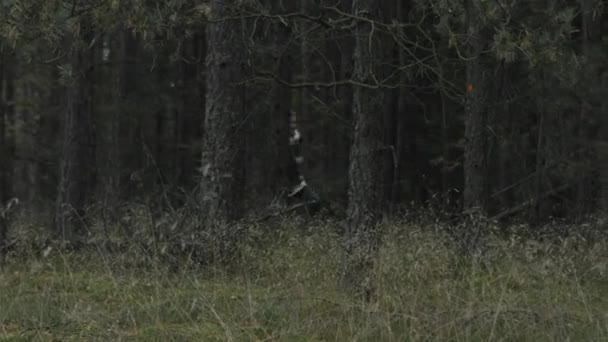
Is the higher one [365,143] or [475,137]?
[365,143]

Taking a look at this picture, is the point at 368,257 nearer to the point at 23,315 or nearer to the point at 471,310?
the point at 471,310

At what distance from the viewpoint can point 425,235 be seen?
7.37 metres

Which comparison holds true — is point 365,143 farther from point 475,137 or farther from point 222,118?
point 475,137

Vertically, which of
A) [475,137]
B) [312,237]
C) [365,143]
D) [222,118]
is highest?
[222,118]

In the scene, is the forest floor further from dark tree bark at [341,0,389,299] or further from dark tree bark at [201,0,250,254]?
dark tree bark at [201,0,250,254]

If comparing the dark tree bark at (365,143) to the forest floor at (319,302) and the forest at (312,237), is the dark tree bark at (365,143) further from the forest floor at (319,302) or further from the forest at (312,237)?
the forest floor at (319,302)

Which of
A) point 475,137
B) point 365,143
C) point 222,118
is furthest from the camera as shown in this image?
point 475,137

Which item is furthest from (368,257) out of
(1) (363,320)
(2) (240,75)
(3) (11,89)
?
(3) (11,89)

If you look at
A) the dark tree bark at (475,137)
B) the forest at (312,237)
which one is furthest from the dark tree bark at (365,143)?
the dark tree bark at (475,137)

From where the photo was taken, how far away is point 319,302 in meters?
5.41

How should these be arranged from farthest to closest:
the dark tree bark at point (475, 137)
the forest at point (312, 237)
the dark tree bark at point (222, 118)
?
the dark tree bark at point (475, 137), the dark tree bark at point (222, 118), the forest at point (312, 237)

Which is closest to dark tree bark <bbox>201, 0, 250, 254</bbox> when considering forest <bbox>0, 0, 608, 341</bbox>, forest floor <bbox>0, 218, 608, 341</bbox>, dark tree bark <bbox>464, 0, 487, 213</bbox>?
forest <bbox>0, 0, 608, 341</bbox>

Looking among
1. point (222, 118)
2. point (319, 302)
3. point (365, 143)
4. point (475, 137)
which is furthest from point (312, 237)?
point (475, 137)

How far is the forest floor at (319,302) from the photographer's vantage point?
473cm
